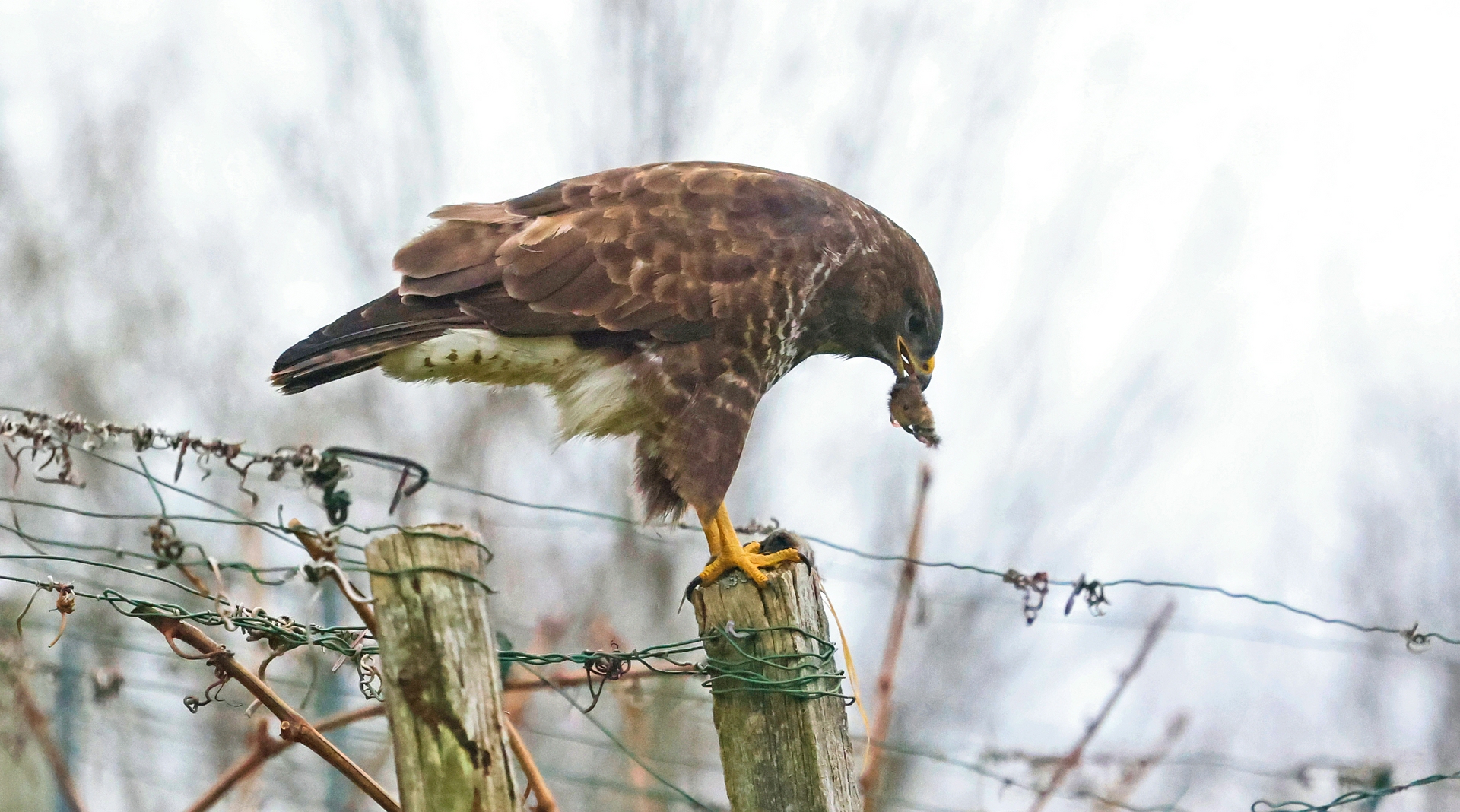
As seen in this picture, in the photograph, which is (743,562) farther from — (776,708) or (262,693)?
(262,693)

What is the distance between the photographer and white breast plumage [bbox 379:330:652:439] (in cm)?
340

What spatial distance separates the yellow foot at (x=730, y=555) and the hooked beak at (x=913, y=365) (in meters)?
1.07

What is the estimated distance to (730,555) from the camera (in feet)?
9.50

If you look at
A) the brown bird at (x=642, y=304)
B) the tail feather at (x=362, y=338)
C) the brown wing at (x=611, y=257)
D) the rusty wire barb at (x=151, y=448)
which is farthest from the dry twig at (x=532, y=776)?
the brown wing at (x=611, y=257)

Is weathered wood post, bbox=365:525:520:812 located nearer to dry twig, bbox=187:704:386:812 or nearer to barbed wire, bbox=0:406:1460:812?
barbed wire, bbox=0:406:1460:812

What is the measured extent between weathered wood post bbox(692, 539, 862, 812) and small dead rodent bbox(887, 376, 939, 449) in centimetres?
179

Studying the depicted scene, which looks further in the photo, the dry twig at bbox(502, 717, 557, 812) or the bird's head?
the bird's head

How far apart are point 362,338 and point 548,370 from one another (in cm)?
61

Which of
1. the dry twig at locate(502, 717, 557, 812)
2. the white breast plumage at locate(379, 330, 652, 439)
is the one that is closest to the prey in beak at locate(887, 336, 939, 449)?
the white breast plumage at locate(379, 330, 652, 439)

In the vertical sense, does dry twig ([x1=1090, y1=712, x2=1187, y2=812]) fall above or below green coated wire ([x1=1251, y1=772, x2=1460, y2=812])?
above

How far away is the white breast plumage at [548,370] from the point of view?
3.40 metres

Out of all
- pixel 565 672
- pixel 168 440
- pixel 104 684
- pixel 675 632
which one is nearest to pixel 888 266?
pixel 565 672

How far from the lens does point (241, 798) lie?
3256mm

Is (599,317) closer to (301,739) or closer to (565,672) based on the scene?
(565,672)
